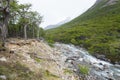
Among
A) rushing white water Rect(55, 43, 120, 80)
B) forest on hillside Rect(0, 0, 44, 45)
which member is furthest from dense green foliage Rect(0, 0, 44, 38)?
rushing white water Rect(55, 43, 120, 80)

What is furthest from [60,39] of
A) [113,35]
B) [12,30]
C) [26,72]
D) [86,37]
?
[26,72]

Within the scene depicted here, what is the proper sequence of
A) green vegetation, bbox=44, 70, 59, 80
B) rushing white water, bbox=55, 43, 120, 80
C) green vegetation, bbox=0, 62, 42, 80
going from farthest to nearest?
rushing white water, bbox=55, 43, 120, 80, green vegetation, bbox=44, 70, 59, 80, green vegetation, bbox=0, 62, 42, 80

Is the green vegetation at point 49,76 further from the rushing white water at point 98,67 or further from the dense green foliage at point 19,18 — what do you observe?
the dense green foliage at point 19,18

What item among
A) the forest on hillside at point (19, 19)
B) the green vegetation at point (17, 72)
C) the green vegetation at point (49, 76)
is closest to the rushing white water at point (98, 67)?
the green vegetation at point (49, 76)

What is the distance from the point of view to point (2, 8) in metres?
27.7

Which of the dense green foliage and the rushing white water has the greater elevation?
the dense green foliage

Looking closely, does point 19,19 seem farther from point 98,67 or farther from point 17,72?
point 17,72

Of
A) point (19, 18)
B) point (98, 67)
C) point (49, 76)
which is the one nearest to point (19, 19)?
point (19, 18)

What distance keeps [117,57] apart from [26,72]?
62657 millimetres

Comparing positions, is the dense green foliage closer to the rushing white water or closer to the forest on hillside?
the forest on hillside

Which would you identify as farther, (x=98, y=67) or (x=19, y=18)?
(x=19, y=18)

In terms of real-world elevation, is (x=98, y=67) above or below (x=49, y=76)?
below

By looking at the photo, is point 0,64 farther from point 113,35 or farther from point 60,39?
point 60,39

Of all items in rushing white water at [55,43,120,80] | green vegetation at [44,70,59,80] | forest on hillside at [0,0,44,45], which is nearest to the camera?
green vegetation at [44,70,59,80]
